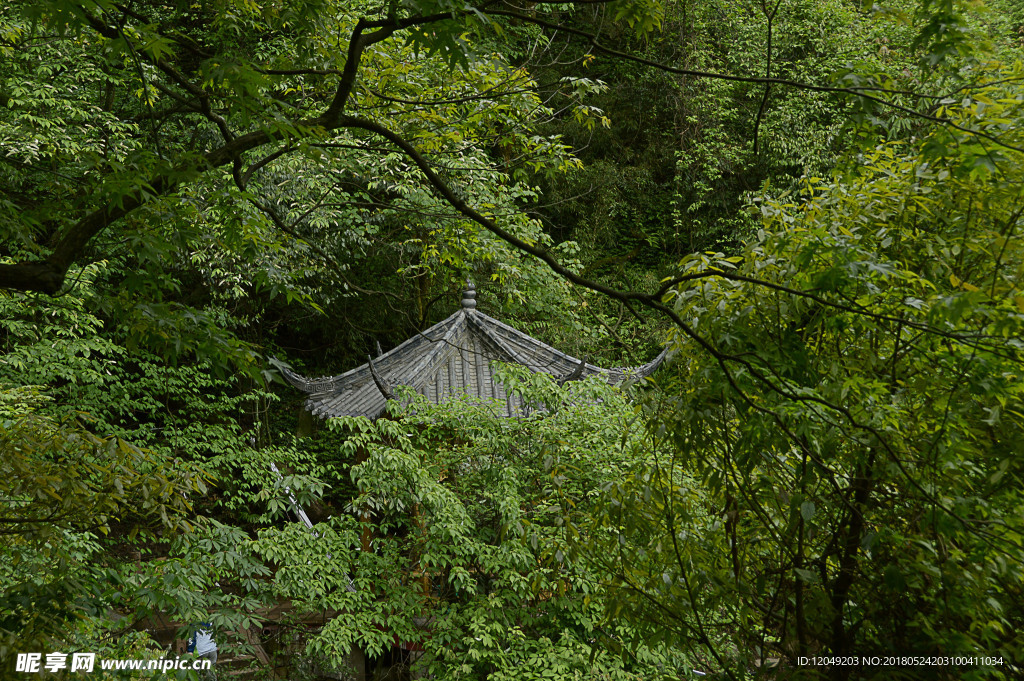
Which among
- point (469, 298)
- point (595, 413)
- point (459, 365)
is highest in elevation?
point (469, 298)

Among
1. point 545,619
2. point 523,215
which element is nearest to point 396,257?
point 523,215

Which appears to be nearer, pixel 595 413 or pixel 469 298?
pixel 595 413

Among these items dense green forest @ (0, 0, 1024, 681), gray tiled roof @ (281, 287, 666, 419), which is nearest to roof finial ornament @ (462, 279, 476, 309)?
gray tiled roof @ (281, 287, 666, 419)

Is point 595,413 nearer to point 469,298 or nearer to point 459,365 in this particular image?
point 459,365

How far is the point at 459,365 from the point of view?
6988 mm

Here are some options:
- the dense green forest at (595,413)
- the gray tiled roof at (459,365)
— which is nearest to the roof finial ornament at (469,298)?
the gray tiled roof at (459,365)

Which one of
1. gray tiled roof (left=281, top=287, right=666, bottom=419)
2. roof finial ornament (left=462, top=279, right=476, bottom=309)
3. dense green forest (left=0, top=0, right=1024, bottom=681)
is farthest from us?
roof finial ornament (left=462, top=279, right=476, bottom=309)

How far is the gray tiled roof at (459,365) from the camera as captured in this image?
669 centimetres

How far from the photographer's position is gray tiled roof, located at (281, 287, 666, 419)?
22.0 feet

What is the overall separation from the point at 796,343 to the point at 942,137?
660 millimetres

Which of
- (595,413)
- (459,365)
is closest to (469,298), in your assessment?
(459,365)

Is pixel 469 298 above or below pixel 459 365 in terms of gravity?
above

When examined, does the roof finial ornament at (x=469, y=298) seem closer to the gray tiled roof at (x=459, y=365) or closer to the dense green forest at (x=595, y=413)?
the gray tiled roof at (x=459, y=365)

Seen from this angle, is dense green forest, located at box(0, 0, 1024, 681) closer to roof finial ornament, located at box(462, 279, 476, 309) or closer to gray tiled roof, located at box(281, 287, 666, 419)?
gray tiled roof, located at box(281, 287, 666, 419)
